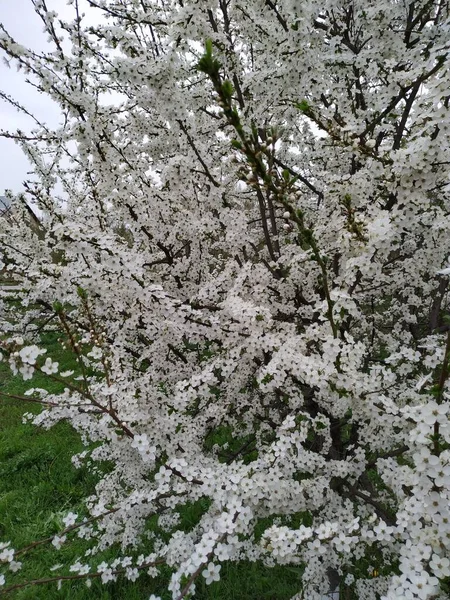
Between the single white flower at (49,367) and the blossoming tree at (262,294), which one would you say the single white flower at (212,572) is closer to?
the blossoming tree at (262,294)

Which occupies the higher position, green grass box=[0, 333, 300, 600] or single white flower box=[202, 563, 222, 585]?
single white flower box=[202, 563, 222, 585]

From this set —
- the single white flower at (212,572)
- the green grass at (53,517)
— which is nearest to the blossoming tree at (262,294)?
the single white flower at (212,572)

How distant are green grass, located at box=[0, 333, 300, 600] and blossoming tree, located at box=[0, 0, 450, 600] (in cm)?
40

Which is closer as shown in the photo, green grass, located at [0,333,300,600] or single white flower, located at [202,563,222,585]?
single white flower, located at [202,563,222,585]

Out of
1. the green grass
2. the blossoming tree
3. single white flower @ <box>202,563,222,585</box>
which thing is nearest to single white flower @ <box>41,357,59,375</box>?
the blossoming tree

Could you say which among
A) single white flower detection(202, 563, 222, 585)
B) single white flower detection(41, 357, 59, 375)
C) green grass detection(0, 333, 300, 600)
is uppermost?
single white flower detection(41, 357, 59, 375)

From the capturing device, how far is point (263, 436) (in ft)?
15.5

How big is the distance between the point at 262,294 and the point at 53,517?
3.97 m

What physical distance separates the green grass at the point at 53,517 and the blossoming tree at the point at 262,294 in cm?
40

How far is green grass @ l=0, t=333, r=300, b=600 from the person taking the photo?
420cm

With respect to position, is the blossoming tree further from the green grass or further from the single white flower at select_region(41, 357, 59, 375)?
the green grass

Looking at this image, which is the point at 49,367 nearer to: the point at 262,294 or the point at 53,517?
the point at 262,294

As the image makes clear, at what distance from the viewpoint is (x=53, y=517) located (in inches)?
215

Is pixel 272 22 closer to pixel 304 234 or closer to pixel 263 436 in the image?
pixel 304 234
